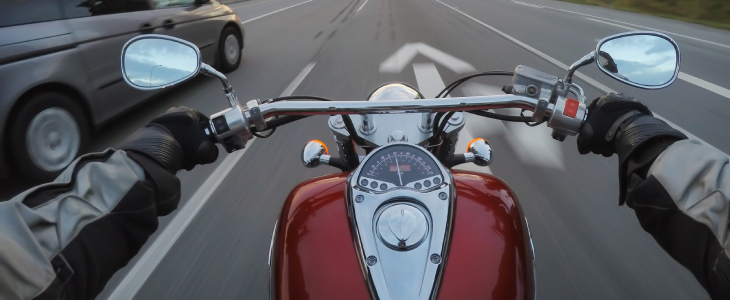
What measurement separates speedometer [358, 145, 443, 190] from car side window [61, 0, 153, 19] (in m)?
4.55

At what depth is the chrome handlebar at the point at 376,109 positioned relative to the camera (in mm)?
1699

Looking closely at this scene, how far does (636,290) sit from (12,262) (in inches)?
111

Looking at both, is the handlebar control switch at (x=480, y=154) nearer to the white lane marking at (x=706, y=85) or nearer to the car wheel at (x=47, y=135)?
the car wheel at (x=47, y=135)

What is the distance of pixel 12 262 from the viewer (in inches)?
39.7

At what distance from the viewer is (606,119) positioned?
171 centimetres

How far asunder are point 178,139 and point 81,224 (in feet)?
1.78

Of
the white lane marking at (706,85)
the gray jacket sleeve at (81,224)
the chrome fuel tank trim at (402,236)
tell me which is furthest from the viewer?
the white lane marking at (706,85)

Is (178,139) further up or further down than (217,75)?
further down

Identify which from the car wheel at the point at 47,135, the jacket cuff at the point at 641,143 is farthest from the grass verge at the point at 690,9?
the car wheel at the point at 47,135

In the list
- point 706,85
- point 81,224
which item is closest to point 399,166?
point 81,224

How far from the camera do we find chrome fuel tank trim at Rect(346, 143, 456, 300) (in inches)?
49.1

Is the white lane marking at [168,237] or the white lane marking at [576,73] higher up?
the white lane marking at [168,237]

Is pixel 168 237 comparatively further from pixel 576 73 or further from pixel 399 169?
pixel 576 73

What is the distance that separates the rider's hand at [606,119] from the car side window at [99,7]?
4857 millimetres
